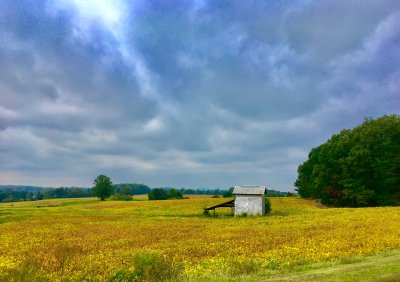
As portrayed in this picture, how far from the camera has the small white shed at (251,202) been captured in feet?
198

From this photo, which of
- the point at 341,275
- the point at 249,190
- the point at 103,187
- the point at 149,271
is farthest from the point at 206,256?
the point at 103,187

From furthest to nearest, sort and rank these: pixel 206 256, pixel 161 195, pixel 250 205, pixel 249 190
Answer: pixel 161 195, pixel 249 190, pixel 250 205, pixel 206 256

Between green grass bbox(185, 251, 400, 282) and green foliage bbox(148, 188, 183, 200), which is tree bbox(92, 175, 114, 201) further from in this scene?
green grass bbox(185, 251, 400, 282)

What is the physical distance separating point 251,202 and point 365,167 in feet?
94.7

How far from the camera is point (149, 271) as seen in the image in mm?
15172

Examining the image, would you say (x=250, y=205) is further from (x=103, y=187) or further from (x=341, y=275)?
(x=103, y=187)

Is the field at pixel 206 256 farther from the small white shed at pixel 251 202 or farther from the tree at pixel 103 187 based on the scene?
the tree at pixel 103 187

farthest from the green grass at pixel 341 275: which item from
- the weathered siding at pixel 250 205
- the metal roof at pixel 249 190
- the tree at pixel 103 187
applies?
the tree at pixel 103 187

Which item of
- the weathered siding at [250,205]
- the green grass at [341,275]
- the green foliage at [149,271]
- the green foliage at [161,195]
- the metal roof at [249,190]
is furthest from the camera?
the green foliage at [161,195]

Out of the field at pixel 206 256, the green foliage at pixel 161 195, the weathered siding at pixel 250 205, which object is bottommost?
the field at pixel 206 256

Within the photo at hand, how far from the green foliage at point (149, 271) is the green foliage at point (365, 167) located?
68050mm

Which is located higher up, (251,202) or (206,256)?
(251,202)

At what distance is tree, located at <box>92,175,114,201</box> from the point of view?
152 m

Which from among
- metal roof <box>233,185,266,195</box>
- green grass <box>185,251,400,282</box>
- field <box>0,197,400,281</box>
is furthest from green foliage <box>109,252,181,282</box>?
metal roof <box>233,185,266,195</box>
